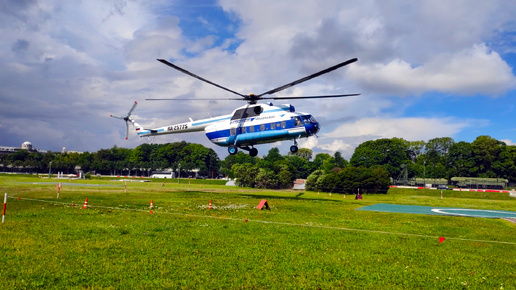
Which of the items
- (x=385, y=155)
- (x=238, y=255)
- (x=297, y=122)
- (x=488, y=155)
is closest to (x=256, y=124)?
(x=297, y=122)

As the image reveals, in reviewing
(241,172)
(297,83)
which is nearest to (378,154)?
(241,172)

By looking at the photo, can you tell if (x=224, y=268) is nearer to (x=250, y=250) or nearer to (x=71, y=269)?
(x=250, y=250)

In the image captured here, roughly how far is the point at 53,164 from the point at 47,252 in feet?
663

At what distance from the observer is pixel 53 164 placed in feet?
610

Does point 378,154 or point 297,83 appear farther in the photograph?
point 378,154

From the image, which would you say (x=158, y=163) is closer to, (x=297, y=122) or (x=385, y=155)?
(x=385, y=155)

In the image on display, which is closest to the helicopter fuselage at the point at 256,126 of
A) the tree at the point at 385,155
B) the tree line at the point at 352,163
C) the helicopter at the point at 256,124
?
the helicopter at the point at 256,124

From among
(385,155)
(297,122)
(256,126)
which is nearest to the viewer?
(297,122)

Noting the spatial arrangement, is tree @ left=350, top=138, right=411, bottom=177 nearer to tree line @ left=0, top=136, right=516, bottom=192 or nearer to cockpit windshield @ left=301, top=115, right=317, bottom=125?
tree line @ left=0, top=136, right=516, bottom=192

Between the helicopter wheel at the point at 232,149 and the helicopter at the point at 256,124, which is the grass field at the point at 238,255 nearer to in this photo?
the helicopter at the point at 256,124

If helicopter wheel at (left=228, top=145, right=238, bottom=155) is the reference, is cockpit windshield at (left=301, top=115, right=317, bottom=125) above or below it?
above

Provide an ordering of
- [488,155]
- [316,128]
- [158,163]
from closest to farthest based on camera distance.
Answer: [316,128], [488,155], [158,163]

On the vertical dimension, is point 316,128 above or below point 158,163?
above

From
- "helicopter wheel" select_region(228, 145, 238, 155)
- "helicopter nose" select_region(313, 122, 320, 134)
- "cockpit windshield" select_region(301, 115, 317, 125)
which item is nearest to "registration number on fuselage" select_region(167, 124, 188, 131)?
"helicopter wheel" select_region(228, 145, 238, 155)
